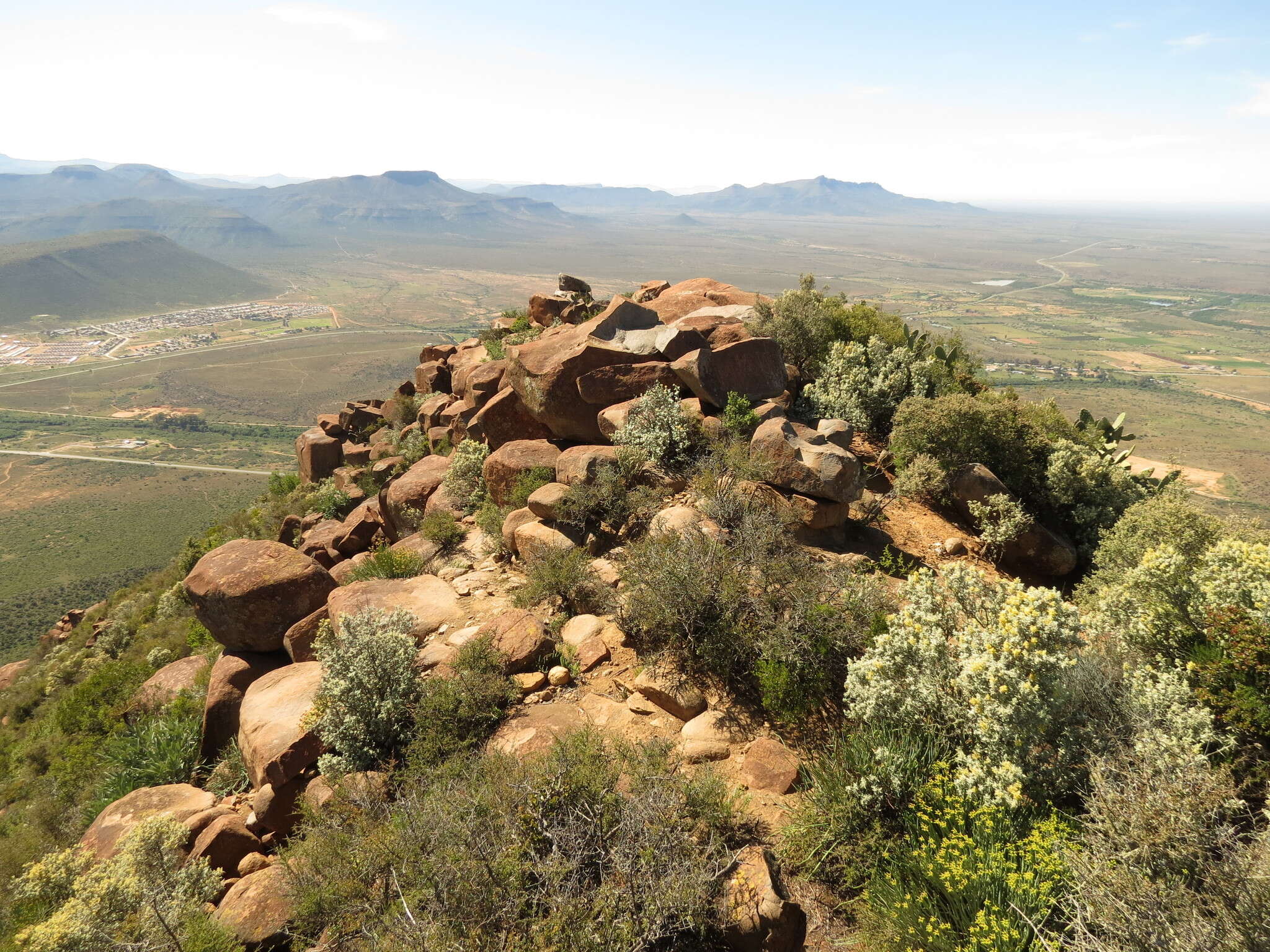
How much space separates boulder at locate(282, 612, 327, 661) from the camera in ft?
34.9

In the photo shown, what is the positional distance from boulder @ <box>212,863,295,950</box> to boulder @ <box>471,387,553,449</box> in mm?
10161

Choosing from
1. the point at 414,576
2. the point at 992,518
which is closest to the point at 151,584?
the point at 414,576

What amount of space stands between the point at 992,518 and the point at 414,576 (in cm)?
1185

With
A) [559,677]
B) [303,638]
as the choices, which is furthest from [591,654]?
[303,638]

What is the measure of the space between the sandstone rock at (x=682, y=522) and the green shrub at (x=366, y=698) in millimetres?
4291

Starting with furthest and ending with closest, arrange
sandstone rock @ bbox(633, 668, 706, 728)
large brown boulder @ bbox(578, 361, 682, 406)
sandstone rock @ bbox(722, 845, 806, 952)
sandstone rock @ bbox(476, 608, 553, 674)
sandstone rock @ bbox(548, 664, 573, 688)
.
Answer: large brown boulder @ bbox(578, 361, 682, 406), sandstone rock @ bbox(476, 608, 553, 674), sandstone rock @ bbox(548, 664, 573, 688), sandstone rock @ bbox(633, 668, 706, 728), sandstone rock @ bbox(722, 845, 806, 952)

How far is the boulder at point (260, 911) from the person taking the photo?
5754 millimetres

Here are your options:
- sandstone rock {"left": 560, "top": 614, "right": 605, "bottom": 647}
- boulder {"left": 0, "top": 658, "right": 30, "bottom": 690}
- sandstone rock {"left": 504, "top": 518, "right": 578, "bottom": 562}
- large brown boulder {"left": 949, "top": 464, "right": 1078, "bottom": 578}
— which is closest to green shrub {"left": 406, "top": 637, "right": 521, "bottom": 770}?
sandstone rock {"left": 560, "top": 614, "right": 605, "bottom": 647}

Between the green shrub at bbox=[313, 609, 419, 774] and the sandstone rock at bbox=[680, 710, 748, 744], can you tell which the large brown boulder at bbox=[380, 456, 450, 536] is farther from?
the sandstone rock at bbox=[680, 710, 748, 744]

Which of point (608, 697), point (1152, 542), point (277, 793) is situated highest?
point (1152, 542)

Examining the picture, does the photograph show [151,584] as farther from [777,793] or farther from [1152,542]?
[1152,542]

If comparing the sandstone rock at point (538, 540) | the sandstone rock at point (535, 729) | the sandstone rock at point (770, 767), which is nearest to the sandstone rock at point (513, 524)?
the sandstone rock at point (538, 540)

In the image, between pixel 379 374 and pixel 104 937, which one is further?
pixel 379 374

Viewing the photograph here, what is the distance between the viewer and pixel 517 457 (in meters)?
13.0
